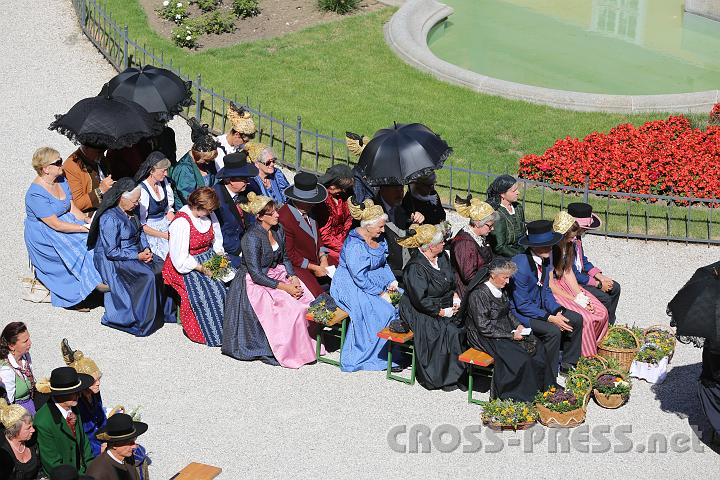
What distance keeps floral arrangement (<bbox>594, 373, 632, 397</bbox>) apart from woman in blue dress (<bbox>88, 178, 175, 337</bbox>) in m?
4.57

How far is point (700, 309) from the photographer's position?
11.0 metres

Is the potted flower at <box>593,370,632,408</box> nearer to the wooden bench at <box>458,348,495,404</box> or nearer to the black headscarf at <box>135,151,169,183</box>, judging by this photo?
the wooden bench at <box>458,348,495,404</box>

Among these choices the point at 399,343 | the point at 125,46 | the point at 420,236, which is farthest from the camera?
the point at 125,46

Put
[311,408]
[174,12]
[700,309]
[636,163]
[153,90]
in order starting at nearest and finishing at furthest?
[700,309]
[311,408]
[153,90]
[636,163]
[174,12]

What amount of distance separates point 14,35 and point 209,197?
9.54m

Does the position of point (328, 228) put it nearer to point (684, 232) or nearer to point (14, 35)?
point (684, 232)

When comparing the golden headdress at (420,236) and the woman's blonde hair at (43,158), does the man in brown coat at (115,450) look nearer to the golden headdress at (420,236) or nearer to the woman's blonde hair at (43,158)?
the golden headdress at (420,236)

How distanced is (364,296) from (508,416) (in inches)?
80.4

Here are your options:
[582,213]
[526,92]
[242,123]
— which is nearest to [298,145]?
[242,123]

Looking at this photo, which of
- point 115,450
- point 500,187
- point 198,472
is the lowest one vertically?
point 198,472

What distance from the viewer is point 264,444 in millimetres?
11367

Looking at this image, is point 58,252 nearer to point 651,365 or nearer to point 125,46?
point 651,365

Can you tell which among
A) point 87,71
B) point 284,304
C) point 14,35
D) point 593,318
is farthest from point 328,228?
point 14,35

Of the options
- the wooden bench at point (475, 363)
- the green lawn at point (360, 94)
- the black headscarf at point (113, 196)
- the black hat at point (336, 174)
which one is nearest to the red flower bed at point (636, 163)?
the green lawn at point (360, 94)
